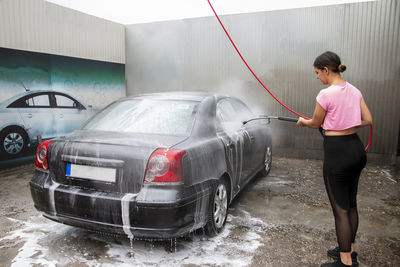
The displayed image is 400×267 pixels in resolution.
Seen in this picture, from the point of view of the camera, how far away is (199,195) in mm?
2596

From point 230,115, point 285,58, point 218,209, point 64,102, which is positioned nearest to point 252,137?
point 230,115

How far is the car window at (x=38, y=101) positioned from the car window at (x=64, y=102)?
237mm

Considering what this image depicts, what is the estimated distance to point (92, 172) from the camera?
2.48m

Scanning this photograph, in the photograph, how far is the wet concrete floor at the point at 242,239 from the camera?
2646 mm

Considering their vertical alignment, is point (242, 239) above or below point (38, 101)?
below

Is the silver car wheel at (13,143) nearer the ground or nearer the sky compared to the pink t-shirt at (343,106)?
nearer the ground

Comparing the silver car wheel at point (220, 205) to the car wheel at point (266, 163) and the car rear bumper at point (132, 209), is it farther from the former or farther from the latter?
the car wheel at point (266, 163)

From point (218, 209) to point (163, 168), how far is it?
1006 mm

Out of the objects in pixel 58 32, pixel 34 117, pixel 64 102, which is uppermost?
pixel 58 32

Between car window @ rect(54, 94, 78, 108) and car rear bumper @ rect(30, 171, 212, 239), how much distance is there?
16.7ft

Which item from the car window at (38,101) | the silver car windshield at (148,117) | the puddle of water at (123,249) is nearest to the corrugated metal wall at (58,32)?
the car window at (38,101)

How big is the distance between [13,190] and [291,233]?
4309 millimetres

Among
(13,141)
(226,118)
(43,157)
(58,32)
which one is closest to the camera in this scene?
(43,157)

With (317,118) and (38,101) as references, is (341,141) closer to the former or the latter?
(317,118)
